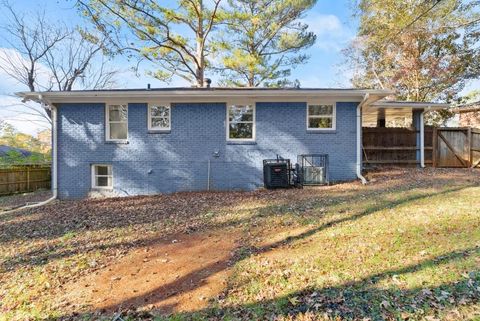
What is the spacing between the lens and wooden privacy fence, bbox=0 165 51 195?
1198cm

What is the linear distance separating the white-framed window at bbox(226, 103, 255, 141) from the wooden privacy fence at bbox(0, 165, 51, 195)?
9.27 metres

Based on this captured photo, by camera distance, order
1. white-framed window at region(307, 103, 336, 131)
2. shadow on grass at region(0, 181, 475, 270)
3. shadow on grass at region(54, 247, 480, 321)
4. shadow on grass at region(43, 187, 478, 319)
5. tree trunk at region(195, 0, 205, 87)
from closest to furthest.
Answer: shadow on grass at region(54, 247, 480, 321)
shadow on grass at region(43, 187, 478, 319)
shadow on grass at region(0, 181, 475, 270)
white-framed window at region(307, 103, 336, 131)
tree trunk at region(195, 0, 205, 87)

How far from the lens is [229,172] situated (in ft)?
32.4

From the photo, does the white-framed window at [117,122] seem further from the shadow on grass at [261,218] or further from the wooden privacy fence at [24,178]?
the wooden privacy fence at [24,178]

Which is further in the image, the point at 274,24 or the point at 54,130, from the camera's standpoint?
the point at 274,24

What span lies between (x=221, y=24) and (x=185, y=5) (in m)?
2.46

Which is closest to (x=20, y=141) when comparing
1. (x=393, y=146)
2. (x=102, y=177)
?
(x=102, y=177)

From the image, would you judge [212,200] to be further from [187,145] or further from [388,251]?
[388,251]

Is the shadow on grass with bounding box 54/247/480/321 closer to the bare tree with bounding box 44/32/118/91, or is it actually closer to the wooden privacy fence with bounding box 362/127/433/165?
the wooden privacy fence with bounding box 362/127/433/165

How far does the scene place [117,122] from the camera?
399 inches

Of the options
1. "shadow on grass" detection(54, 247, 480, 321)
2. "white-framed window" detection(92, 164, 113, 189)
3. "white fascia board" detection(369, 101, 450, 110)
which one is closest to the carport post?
"white fascia board" detection(369, 101, 450, 110)

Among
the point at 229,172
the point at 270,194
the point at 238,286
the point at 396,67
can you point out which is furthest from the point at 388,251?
the point at 396,67

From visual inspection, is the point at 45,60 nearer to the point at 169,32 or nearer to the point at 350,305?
the point at 169,32

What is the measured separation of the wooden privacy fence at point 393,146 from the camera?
12.5 m
